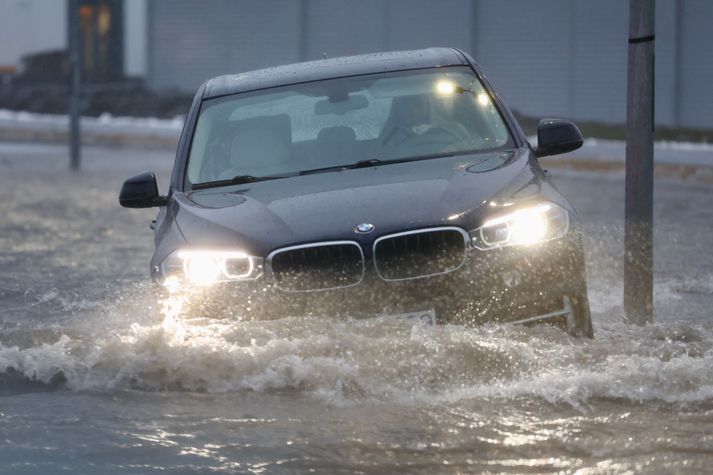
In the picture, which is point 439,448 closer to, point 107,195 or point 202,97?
point 202,97

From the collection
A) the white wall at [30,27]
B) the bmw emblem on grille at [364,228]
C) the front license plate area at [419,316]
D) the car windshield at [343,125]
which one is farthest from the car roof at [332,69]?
the white wall at [30,27]

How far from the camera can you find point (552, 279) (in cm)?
643

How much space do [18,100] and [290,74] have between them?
28363 millimetres

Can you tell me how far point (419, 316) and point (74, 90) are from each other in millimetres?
18448

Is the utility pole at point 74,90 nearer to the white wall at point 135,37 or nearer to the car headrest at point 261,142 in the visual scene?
the white wall at point 135,37

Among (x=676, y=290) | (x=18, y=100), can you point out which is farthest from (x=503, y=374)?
(x=18, y=100)

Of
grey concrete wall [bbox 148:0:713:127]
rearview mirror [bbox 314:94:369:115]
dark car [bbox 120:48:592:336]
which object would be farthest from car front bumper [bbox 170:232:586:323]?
grey concrete wall [bbox 148:0:713:127]

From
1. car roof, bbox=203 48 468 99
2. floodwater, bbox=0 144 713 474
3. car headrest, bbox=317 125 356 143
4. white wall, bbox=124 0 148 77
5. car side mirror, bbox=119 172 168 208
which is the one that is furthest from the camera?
white wall, bbox=124 0 148 77

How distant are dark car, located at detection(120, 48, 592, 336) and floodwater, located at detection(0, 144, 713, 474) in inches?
4.9

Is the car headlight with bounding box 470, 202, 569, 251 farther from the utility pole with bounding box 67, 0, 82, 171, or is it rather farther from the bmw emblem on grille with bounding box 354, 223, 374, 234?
the utility pole with bounding box 67, 0, 82, 171

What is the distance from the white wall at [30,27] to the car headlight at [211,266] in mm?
30901

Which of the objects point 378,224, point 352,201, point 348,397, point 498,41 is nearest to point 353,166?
point 352,201

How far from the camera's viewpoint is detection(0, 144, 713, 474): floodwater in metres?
5.51

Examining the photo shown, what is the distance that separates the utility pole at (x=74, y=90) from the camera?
76.2 ft
